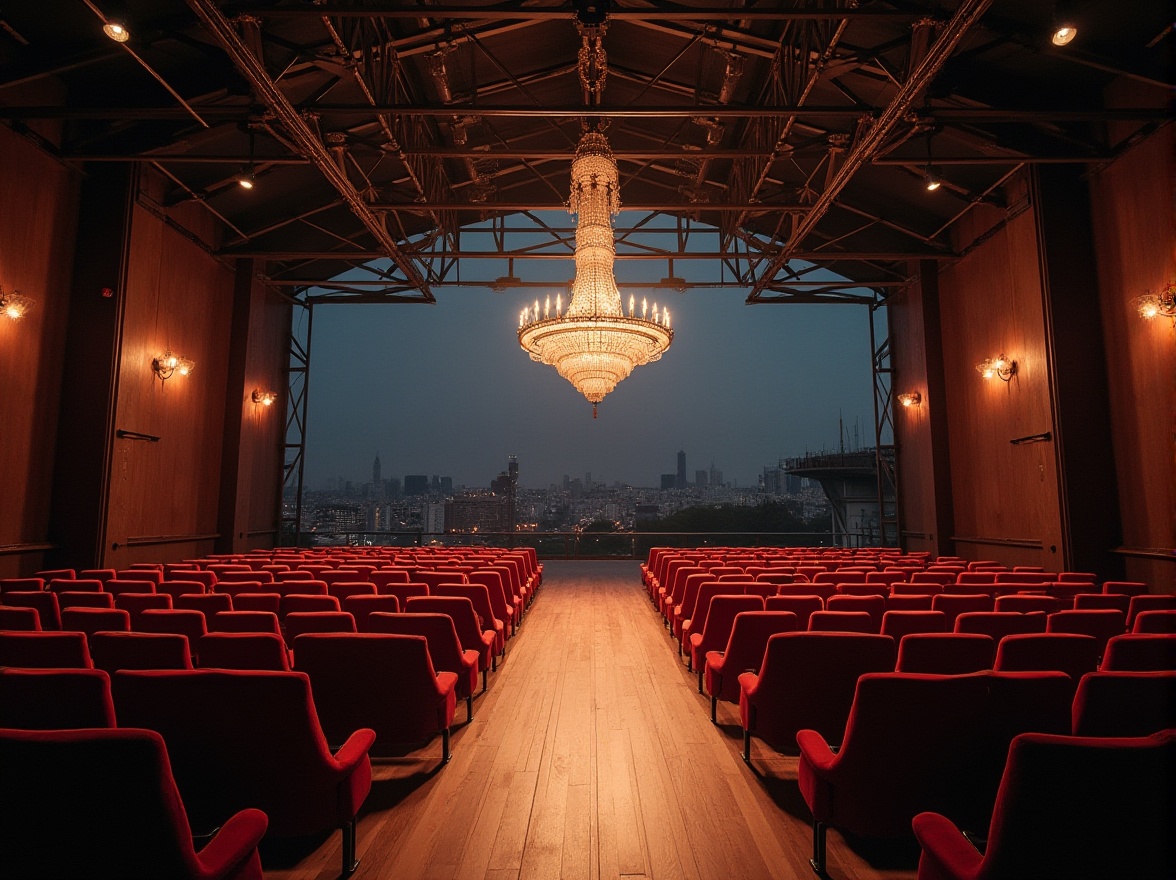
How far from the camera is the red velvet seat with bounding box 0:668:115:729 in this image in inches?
74.1

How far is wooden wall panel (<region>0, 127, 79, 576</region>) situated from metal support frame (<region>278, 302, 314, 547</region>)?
5888 mm

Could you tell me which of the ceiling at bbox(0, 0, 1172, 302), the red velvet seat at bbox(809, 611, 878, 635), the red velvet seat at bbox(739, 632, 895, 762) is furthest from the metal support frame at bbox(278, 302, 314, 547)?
the red velvet seat at bbox(739, 632, 895, 762)

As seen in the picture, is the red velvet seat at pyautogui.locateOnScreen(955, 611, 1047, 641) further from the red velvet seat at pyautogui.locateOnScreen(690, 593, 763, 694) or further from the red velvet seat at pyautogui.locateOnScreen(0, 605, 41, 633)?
the red velvet seat at pyautogui.locateOnScreen(0, 605, 41, 633)

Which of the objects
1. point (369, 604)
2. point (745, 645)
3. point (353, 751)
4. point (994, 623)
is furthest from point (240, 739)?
point (994, 623)

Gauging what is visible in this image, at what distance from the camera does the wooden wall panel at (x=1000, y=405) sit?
8.38 meters

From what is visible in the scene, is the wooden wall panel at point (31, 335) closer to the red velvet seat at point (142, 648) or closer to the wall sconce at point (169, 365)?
the wall sconce at point (169, 365)

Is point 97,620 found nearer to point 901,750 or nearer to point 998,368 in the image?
point 901,750

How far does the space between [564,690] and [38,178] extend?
8968 mm

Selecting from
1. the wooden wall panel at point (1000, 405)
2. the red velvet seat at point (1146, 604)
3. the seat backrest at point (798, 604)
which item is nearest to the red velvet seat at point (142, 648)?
the seat backrest at point (798, 604)

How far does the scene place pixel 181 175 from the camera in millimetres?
9484

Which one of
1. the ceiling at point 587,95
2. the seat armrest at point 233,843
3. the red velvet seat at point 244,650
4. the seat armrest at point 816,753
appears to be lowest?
the seat armrest at point 816,753

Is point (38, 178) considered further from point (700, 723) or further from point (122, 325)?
point (700, 723)

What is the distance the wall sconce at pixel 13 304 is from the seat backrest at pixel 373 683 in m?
6.97

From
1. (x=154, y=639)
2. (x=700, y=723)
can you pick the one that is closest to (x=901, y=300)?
(x=700, y=723)
